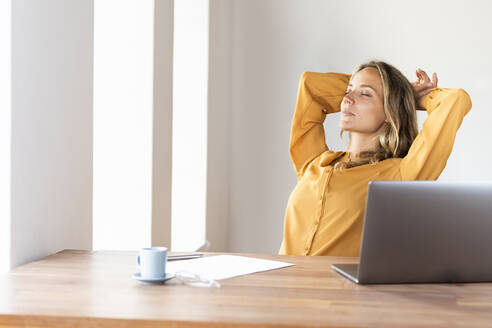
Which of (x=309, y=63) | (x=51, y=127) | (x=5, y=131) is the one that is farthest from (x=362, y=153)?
(x=309, y=63)

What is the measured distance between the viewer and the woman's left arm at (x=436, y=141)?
204cm

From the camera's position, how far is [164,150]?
2.52m

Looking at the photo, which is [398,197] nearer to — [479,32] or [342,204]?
[342,204]

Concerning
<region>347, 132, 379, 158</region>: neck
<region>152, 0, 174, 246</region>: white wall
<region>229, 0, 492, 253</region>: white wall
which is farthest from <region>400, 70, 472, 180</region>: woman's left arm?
<region>229, 0, 492, 253</region>: white wall

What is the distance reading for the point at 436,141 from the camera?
203cm

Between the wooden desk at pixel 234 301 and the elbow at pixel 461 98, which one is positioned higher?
the elbow at pixel 461 98

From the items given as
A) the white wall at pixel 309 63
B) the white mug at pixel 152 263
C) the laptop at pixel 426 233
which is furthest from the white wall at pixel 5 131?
the white wall at pixel 309 63

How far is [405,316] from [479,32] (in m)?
2.94

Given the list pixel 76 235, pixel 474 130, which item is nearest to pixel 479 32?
pixel 474 130

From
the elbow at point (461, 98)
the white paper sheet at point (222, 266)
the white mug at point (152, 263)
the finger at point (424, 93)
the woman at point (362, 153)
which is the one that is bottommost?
the white paper sheet at point (222, 266)

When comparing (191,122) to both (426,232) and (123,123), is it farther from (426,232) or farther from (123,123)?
(426,232)

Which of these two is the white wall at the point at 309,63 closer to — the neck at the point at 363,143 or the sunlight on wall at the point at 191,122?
the sunlight on wall at the point at 191,122

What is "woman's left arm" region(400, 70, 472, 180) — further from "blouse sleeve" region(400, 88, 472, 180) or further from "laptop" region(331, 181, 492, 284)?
"laptop" region(331, 181, 492, 284)

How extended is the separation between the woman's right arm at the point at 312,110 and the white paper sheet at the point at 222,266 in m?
0.98
